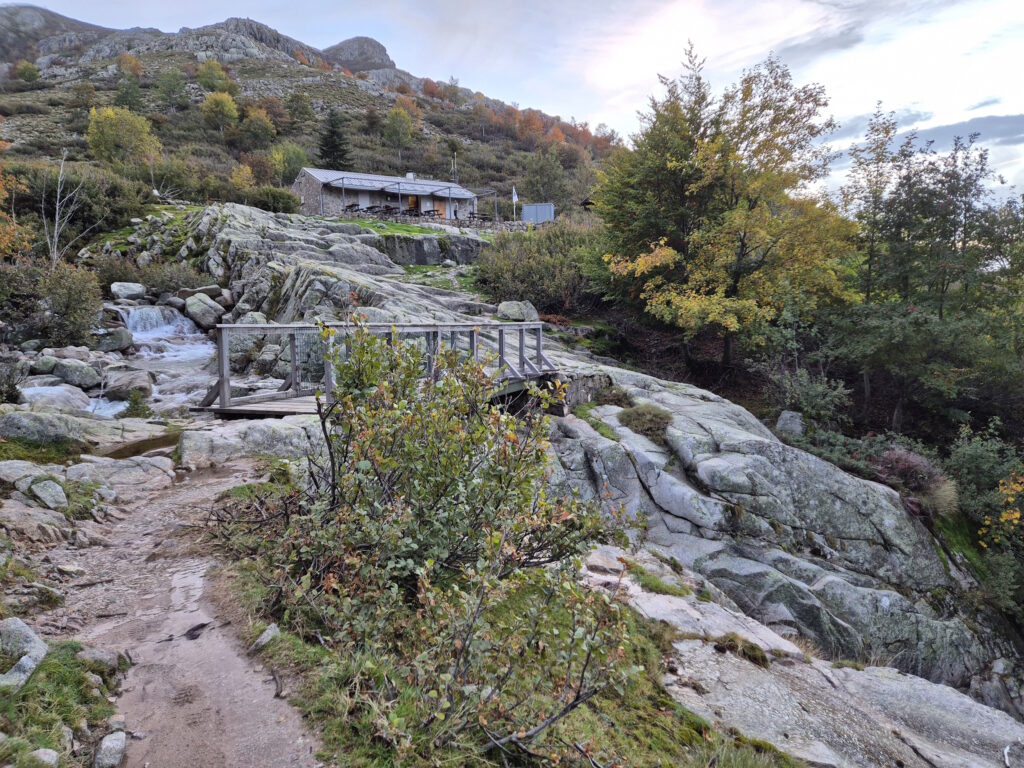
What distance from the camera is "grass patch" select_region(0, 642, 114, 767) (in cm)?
197

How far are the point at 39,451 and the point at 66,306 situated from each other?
1082cm

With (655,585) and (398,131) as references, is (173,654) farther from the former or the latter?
(398,131)

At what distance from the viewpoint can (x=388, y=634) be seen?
3.12 meters

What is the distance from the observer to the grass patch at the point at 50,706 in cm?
197

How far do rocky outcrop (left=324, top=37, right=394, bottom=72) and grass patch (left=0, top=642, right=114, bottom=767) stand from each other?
205553 mm

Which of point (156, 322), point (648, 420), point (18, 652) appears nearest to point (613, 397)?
point (648, 420)

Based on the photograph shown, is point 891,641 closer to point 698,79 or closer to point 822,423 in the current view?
point 822,423

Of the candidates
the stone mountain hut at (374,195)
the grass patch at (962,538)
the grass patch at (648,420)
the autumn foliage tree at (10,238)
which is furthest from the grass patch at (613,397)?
the stone mountain hut at (374,195)

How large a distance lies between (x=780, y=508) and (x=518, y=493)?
7.24 metres

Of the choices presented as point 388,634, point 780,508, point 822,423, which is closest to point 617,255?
point 822,423

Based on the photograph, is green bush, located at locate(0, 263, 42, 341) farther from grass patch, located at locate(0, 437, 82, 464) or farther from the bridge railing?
grass patch, located at locate(0, 437, 82, 464)

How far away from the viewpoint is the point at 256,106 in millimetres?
69125

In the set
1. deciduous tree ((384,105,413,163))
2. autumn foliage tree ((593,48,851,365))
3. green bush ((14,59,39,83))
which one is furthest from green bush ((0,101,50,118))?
autumn foliage tree ((593,48,851,365))

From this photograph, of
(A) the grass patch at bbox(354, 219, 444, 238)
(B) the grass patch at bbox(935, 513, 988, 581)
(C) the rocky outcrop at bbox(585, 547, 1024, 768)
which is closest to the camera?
(C) the rocky outcrop at bbox(585, 547, 1024, 768)
